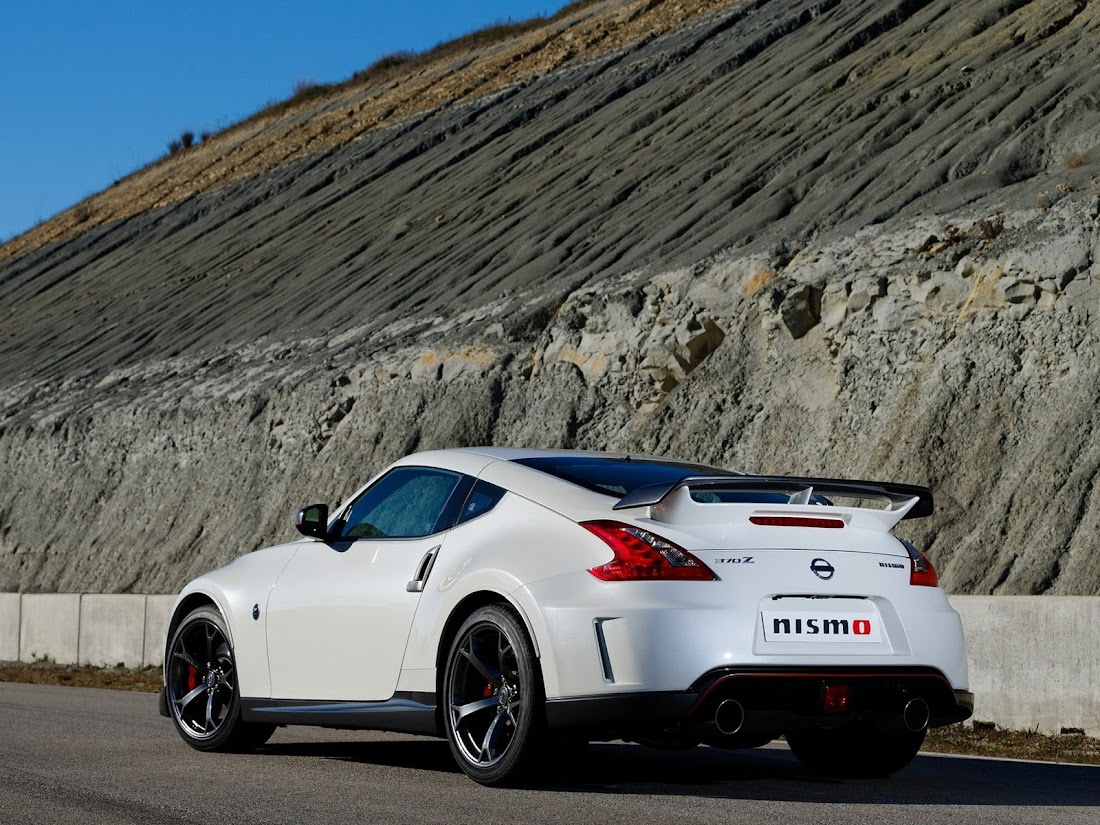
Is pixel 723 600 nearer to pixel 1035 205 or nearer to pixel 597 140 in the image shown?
pixel 1035 205

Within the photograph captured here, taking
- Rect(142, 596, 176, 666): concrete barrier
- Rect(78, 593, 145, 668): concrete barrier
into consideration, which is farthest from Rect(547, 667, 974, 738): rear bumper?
Rect(78, 593, 145, 668): concrete barrier

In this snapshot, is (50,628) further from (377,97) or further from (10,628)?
(377,97)

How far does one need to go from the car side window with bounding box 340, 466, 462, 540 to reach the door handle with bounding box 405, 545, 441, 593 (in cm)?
14

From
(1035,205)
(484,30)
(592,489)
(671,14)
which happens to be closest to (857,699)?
(592,489)

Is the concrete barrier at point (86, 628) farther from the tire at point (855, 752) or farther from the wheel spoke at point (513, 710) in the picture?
the wheel spoke at point (513, 710)

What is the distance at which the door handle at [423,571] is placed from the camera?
6.76 meters

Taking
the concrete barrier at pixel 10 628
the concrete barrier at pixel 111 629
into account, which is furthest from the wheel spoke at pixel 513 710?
the concrete barrier at pixel 10 628

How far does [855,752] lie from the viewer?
23.5ft

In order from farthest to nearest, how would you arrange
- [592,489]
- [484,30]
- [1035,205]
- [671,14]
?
1. [484,30]
2. [671,14]
3. [1035,205]
4. [592,489]

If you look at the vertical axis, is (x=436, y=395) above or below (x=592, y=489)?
above

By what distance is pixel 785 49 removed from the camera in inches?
1197

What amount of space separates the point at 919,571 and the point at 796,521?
0.66 meters

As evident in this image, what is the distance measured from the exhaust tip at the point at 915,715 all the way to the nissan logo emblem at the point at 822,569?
0.62m

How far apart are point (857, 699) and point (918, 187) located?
15.2m
